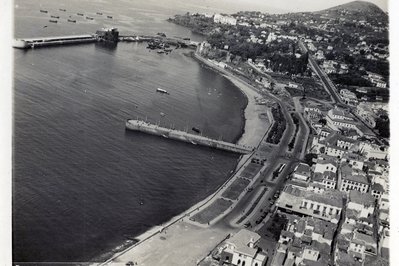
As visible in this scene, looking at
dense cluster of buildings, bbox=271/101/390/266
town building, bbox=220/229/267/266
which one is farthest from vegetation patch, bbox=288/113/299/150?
town building, bbox=220/229/267/266

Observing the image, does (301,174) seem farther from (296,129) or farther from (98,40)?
(98,40)

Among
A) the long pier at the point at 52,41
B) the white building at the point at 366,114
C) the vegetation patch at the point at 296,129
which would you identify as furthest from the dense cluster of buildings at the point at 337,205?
the long pier at the point at 52,41

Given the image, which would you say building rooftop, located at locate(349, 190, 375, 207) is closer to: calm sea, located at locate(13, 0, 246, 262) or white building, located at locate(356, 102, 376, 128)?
calm sea, located at locate(13, 0, 246, 262)

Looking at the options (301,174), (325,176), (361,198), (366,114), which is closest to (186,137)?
(301,174)

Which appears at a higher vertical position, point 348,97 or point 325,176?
point 348,97

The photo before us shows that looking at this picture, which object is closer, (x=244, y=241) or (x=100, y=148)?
(x=244, y=241)
